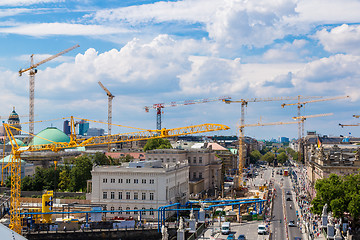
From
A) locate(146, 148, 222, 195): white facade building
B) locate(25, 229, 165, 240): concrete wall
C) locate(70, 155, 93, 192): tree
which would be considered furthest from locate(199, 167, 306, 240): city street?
locate(70, 155, 93, 192): tree

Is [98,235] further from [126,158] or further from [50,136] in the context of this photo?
[50,136]

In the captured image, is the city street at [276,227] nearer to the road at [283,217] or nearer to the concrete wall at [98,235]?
the road at [283,217]

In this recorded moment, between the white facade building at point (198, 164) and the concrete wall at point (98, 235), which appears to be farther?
the white facade building at point (198, 164)

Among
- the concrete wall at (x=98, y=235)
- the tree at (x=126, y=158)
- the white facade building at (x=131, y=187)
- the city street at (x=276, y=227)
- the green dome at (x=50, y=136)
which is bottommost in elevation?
the concrete wall at (x=98, y=235)

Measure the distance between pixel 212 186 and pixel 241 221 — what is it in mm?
64302

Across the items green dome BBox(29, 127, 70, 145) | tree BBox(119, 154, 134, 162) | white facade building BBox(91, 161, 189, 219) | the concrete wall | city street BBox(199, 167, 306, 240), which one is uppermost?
green dome BBox(29, 127, 70, 145)

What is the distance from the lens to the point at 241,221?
89.6 m

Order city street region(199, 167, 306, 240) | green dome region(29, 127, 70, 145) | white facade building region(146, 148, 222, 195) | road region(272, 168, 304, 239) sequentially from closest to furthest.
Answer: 1. city street region(199, 167, 306, 240)
2. road region(272, 168, 304, 239)
3. white facade building region(146, 148, 222, 195)
4. green dome region(29, 127, 70, 145)

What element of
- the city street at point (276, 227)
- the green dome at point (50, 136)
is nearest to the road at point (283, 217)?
the city street at point (276, 227)

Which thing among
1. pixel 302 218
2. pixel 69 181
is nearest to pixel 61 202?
pixel 69 181

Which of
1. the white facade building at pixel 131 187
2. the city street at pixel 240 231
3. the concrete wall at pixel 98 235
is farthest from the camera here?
the white facade building at pixel 131 187

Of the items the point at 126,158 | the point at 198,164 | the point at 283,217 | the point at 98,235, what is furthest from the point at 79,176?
the point at 283,217

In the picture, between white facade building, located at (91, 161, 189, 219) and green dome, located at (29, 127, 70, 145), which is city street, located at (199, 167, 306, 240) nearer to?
white facade building, located at (91, 161, 189, 219)

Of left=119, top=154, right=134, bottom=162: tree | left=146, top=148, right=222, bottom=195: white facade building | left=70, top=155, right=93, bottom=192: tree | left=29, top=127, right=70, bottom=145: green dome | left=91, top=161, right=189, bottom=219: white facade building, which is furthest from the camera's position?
left=29, top=127, right=70, bottom=145: green dome
